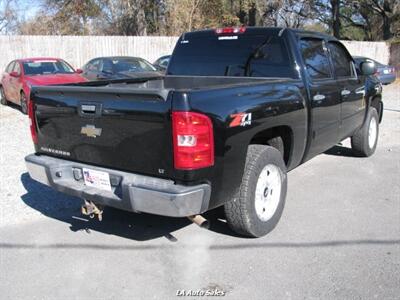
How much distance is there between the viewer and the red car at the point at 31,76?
1128 cm

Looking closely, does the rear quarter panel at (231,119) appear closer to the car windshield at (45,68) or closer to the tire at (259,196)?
the tire at (259,196)

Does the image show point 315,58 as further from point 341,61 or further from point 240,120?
point 240,120

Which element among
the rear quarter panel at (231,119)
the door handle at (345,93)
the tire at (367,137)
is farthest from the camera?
the tire at (367,137)

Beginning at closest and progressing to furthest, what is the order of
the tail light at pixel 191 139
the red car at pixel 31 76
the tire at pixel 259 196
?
the tail light at pixel 191 139, the tire at pixel 259 196, the red car at pixel 31 76

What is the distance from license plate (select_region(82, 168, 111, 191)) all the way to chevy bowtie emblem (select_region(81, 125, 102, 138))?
303 mm

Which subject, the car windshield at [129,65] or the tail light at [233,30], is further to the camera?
the car windshield at [129,65]

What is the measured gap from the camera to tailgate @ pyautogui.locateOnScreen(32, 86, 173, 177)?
3.24m

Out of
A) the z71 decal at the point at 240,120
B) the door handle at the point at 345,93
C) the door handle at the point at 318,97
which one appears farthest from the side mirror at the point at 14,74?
the z71 decal at the point at 240,120

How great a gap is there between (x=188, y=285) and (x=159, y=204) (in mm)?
693

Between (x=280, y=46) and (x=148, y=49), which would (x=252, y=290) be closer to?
(x=280, y=46)

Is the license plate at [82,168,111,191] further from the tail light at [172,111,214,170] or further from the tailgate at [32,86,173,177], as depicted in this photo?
the tail light at [172,111,214,170]

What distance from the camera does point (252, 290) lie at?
3.32m

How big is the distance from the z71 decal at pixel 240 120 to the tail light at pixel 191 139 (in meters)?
0.27

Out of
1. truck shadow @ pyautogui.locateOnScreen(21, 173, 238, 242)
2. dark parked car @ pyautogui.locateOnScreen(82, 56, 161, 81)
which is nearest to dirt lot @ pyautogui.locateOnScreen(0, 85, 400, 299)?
truck shadow @ pyautogui.locateOnScreen(21, 173, 238, 242)
